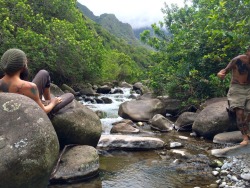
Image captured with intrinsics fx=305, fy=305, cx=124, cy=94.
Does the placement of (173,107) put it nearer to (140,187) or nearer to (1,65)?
(140,187)

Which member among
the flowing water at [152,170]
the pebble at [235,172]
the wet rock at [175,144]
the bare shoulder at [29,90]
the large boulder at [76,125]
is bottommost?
the wet rock at [175,144]

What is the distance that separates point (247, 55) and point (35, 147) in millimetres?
5749

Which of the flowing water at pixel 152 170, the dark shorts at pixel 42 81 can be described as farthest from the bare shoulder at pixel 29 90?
the flowing water at pixel 152 170

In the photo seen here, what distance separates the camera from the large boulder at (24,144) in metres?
4.18

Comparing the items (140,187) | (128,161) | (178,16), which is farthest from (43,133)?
(178,16)

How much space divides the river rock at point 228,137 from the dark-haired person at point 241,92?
2.86 ft

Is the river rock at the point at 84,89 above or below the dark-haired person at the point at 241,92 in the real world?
below

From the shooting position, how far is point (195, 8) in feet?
66.8

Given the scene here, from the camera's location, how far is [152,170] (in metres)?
6.71

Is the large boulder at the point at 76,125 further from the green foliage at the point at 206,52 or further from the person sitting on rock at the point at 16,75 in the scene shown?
the green foliage at the point at 206,52

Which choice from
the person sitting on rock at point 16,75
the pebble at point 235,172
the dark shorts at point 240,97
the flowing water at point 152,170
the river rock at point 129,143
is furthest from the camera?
the river rock at point 129,143

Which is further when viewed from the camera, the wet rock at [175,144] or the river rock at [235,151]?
the wet rock at [175,144]

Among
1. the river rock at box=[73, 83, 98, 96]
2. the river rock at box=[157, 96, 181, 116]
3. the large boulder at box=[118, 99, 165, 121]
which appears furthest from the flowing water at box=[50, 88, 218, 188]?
the river rock at box=[73, 83, 98, 96]

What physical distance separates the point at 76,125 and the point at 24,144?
226 centimetres
